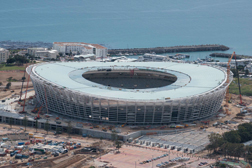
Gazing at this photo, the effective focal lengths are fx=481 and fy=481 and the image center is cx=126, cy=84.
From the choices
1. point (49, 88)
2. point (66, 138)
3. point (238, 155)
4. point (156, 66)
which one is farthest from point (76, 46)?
point (238, 155)

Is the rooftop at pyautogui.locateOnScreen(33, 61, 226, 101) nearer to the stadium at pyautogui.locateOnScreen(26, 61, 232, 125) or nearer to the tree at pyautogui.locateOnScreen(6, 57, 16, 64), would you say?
the stadium at pyautogui.locateOnScreen(26, 61, 232, 125)

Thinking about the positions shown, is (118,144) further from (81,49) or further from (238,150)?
(81,49)

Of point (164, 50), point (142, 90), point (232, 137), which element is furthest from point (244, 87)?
point (164, 50)

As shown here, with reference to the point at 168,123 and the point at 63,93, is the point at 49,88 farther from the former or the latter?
the point at 168,123

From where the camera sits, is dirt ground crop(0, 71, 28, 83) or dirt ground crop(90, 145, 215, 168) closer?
dirt ground crop(90, 145, 215, 168)

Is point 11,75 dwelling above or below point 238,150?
above

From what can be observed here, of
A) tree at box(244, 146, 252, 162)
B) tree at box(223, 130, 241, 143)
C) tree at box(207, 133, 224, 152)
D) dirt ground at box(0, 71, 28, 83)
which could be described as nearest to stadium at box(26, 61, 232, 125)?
tree at box(223, 130, 241, 143)

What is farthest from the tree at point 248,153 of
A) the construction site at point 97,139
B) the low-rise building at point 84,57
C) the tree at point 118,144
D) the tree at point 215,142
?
the low-rise building at point 84,57
